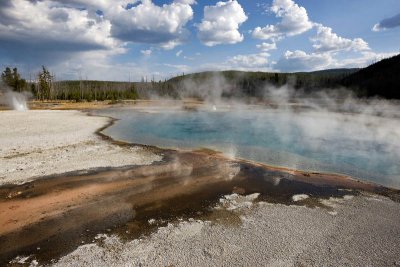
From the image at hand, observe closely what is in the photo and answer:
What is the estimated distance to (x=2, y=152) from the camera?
2141 cm

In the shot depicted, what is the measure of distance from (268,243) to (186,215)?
3491mm

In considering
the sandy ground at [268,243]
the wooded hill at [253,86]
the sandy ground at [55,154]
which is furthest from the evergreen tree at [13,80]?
the sandy ground at [268,243]

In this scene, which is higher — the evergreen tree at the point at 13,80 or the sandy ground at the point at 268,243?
the evergreen tree at the point at 13,80

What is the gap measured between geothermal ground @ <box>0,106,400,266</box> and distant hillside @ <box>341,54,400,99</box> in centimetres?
7773

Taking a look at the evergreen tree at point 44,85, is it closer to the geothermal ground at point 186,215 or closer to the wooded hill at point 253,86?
the wooded hill at point 253,86

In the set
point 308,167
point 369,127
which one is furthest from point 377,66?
point 308,167

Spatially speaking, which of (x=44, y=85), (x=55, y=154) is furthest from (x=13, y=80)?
(x=55, y=154)

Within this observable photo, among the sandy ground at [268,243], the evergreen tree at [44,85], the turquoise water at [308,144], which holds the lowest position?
the sandy ground at [268,243]

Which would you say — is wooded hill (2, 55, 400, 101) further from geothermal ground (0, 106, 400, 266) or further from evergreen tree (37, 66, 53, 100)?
geothermal ground (0, 106, 400, 266)

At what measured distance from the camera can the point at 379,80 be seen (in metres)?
95.6

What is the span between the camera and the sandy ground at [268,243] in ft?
29.9

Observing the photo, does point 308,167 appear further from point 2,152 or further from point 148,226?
point 2,152

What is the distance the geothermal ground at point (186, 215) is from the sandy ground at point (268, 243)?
33mm

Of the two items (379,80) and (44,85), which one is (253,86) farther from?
(44,85)
